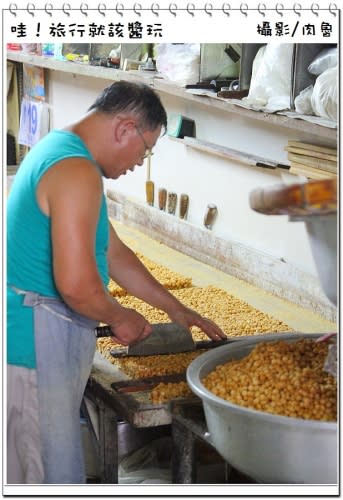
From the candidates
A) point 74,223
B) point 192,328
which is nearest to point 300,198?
point 74,223

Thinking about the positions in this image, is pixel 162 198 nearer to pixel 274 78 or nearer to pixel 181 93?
pixel 181 93

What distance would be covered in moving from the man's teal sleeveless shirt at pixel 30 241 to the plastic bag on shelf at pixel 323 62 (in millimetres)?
1227

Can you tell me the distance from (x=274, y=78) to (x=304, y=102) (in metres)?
0.33

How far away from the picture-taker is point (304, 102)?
3.29 m

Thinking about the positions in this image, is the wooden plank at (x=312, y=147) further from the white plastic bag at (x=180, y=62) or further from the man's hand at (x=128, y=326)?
the man's hand at (x=128, y=326)

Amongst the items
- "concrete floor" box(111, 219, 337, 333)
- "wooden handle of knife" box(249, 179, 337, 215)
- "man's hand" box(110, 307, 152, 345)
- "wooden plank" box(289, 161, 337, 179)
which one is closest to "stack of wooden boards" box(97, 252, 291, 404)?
"concrete floor" box(111, 219, 337, 333)

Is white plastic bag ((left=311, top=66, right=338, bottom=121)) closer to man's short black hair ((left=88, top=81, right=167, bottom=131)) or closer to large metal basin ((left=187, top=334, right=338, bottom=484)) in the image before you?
man's short black hair ((left=88, top=81, right=167, bottom=131))

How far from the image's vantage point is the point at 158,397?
9.03 ft

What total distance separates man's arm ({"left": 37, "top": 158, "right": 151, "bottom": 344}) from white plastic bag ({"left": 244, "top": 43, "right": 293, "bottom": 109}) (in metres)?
1.34

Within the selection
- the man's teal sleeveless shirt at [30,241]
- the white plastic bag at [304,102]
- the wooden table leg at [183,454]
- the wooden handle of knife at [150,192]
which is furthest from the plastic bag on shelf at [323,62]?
the wooden handle of knife at [150,192]
